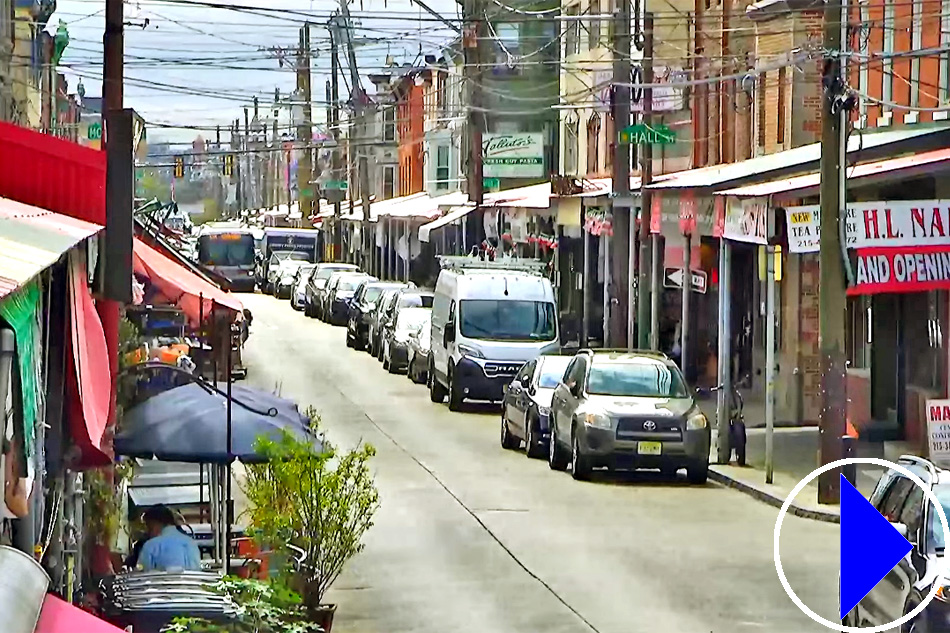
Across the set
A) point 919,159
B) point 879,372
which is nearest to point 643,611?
point 919,159

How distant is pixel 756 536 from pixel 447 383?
49.3 feet

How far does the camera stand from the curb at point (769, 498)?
20.8 meters

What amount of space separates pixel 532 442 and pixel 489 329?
7443 mm

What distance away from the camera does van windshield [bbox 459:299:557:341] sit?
33844 mm

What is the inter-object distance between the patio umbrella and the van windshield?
19505mm

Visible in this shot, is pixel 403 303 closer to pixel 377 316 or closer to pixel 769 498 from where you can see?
pixel 377 316

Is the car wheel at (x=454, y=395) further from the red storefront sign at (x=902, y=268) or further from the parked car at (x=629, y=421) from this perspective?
the red storefront sign at (x=902, y=268)

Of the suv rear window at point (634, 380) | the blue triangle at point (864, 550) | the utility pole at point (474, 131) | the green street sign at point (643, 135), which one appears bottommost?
the blue triangle at point (864, 550)

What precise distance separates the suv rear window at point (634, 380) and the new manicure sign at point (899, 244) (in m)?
3.49

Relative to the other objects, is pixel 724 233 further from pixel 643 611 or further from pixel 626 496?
pixel 643 611

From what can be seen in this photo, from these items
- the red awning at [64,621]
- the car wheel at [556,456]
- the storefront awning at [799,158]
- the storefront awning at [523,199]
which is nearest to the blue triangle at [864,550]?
the red awning at [64,621]

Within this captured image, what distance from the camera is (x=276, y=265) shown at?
81.4 metres

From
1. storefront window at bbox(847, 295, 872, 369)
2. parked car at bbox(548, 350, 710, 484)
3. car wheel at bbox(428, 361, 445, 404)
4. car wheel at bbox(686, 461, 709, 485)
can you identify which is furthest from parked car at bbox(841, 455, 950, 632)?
car wheel at bbox(428, 361, 445, 404)

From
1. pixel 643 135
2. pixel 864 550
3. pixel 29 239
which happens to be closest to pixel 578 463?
pixel 643 135
